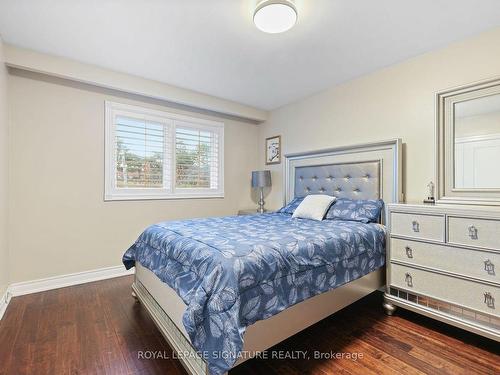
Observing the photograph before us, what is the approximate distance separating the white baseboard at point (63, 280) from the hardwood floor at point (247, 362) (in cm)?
25

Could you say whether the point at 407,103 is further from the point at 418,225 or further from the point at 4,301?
the point at 4,301

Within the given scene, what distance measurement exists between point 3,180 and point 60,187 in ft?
1.58

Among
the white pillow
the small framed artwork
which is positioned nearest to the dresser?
the white pillow

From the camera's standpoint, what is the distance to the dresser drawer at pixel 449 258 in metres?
1.67

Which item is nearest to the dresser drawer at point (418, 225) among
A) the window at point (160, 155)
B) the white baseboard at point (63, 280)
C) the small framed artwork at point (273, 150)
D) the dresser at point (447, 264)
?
the dresser at point (447, 264)

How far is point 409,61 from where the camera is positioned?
2551 millimetres

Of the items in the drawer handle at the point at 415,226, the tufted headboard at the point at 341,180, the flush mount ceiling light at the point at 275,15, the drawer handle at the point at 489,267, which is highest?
the flush mount ceiling light at the point at 275,15

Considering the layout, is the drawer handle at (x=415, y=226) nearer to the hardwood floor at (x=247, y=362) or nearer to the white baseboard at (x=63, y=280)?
the hardwood floor at (x=247, y=362)

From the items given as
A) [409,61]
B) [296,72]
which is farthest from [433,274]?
[296,72]

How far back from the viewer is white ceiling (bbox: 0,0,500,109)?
1827mm

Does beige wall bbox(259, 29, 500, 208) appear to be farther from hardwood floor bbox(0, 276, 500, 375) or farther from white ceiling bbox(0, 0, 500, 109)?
hardwood floor bbox(0, 276, 500, 375)

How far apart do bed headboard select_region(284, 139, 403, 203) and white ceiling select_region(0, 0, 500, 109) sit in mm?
910

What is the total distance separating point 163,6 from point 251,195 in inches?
118

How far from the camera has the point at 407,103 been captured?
2.57m
